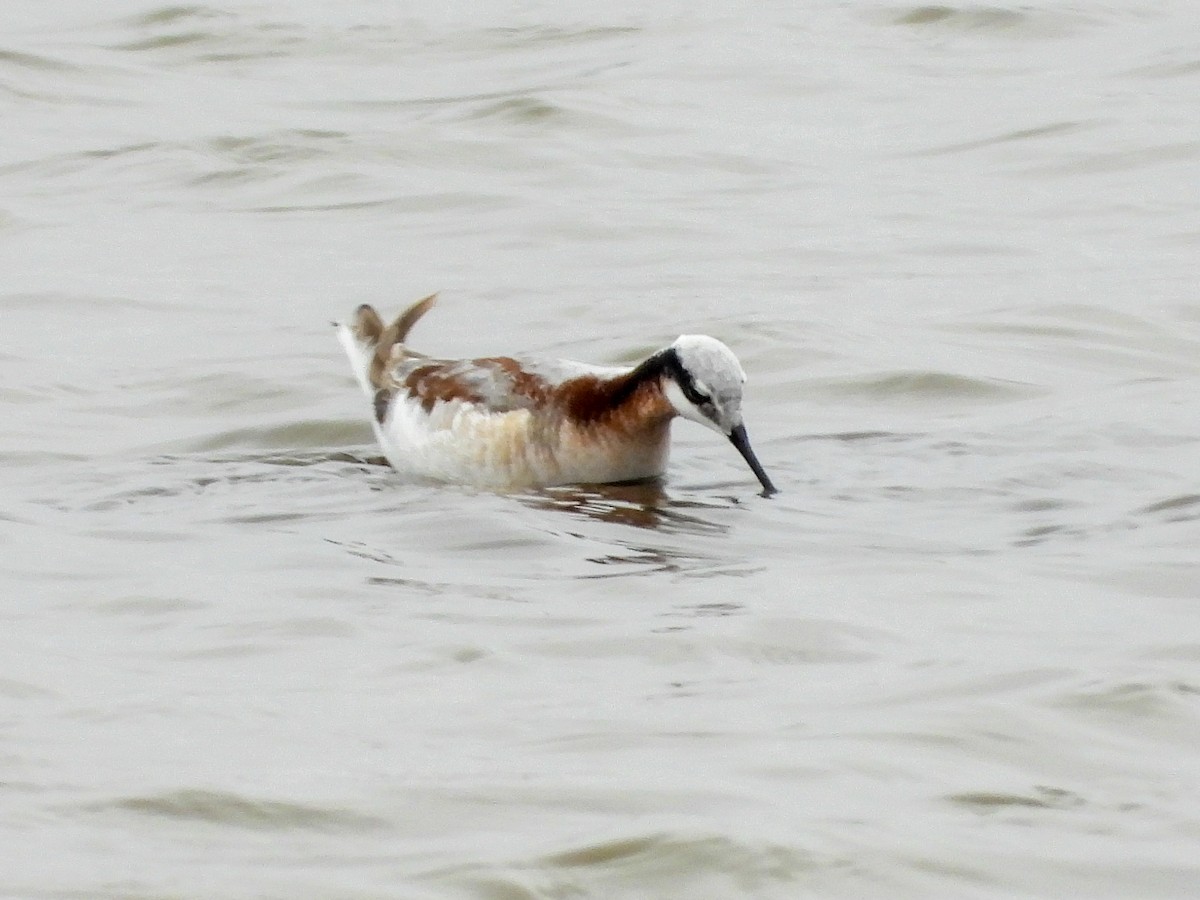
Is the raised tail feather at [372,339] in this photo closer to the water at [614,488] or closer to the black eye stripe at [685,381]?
the water at [614,488]

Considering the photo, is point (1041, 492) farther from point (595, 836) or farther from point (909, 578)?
point (595, 836)

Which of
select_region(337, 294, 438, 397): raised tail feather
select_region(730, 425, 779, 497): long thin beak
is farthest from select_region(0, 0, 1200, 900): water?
select_region(337, 294, 438, 397): raised tail feather

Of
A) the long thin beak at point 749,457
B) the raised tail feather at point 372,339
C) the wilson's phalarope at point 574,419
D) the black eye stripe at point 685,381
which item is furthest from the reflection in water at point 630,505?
the raised tail feather at point 372,339

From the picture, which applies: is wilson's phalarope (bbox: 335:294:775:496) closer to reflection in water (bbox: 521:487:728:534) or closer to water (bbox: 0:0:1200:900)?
reflection in water (bbox: 521:487:728:534)

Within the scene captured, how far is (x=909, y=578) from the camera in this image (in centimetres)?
899

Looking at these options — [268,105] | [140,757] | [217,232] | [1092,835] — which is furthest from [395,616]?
[268,105]

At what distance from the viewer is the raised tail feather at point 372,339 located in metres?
12.5

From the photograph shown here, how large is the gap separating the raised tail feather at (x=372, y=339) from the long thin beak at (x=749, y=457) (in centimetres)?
208

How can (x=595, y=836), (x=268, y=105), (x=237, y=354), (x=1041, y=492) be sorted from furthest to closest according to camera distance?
(x=268, y=105), (x=237, y=354), (x=1041, y=492), (x=595, y=836)

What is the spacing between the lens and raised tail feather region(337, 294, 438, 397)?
41.1 feet

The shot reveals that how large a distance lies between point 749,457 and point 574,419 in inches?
32.2

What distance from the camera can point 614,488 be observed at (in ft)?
37.0

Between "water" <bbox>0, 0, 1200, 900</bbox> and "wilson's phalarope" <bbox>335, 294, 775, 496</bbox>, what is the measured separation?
0.30m

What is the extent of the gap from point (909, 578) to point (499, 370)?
3116 mm
